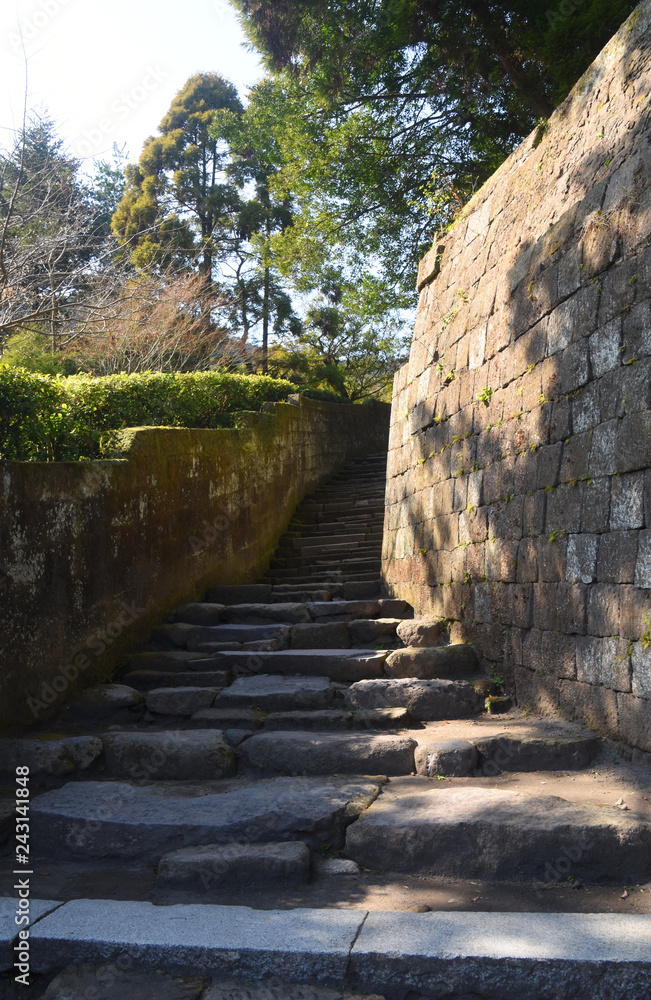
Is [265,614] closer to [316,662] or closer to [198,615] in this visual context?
[198,615]

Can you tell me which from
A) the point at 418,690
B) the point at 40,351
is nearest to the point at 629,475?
the point at 418,690

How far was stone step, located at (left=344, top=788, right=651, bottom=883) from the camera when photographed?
267 centimetres

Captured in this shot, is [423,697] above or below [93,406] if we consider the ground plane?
below

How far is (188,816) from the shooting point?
321 cm

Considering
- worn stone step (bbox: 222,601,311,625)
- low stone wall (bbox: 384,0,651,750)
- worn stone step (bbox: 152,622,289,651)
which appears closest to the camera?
low stone wall (bbox: 384,0,651,750)

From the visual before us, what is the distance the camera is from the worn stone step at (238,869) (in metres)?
2.83

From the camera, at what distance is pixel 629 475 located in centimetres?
325

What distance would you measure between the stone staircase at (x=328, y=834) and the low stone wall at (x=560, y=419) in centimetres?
39

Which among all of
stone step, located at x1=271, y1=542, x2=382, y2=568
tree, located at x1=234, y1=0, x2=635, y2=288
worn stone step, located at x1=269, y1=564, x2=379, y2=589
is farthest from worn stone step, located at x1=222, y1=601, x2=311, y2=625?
tree, located at x1=234, y1=0, x2=635, y2=288

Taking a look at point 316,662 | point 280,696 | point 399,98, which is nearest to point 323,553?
point 316,662

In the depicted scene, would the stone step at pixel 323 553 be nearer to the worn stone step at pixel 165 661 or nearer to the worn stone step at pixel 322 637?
the worn stone step at pixel 322 637

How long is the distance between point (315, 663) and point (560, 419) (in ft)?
7.68

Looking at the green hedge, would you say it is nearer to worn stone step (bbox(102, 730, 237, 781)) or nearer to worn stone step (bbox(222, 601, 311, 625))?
worn stone step (bbox(222, 601, 311, 625))

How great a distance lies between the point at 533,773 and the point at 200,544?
4.08m
